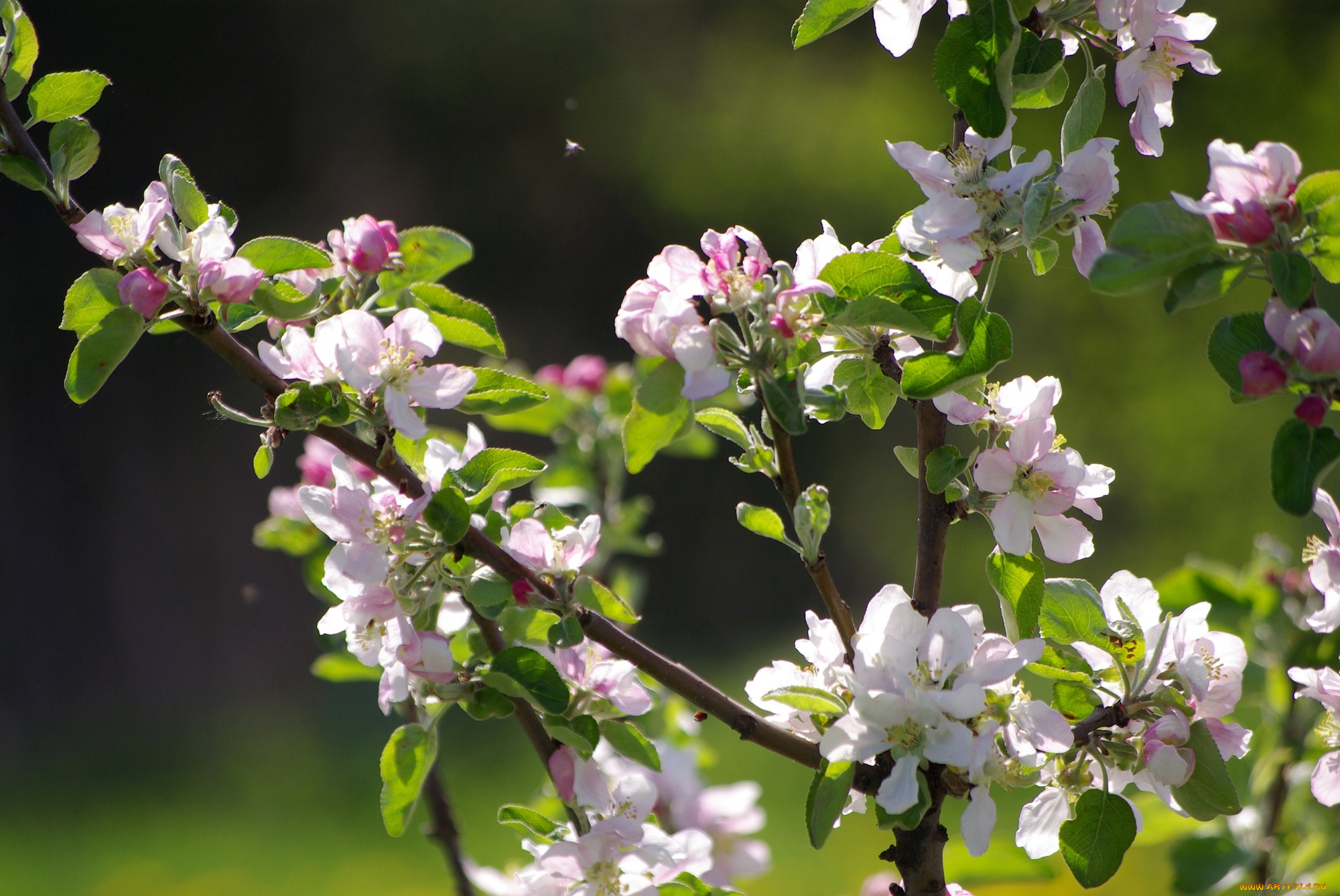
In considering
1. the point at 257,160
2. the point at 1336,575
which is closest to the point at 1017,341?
the point at 257,160

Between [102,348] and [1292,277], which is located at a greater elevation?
[1292,277]

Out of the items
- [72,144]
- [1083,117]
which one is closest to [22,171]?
[72,144]

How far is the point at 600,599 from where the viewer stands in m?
0.84

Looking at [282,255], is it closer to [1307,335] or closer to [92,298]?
[92,298]

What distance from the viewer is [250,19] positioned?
606 centimetres

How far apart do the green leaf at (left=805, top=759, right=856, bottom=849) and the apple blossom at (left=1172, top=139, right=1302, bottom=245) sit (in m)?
0.41

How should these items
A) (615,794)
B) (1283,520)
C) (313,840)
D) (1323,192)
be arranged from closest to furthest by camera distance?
(1323,192) → (615,794) → (313,840) → (1283,520)

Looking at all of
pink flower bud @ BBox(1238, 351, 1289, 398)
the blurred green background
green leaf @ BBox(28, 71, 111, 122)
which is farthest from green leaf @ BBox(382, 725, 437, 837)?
the blurred green background

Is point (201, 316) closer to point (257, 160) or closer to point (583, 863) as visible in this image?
point (583, 863)

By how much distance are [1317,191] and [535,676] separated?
588 mm

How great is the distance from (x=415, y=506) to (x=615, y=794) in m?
0.34

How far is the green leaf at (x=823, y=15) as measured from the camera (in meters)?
0.81

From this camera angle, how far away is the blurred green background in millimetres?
4102

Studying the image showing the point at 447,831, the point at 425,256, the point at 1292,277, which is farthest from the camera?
the point at 447,831
